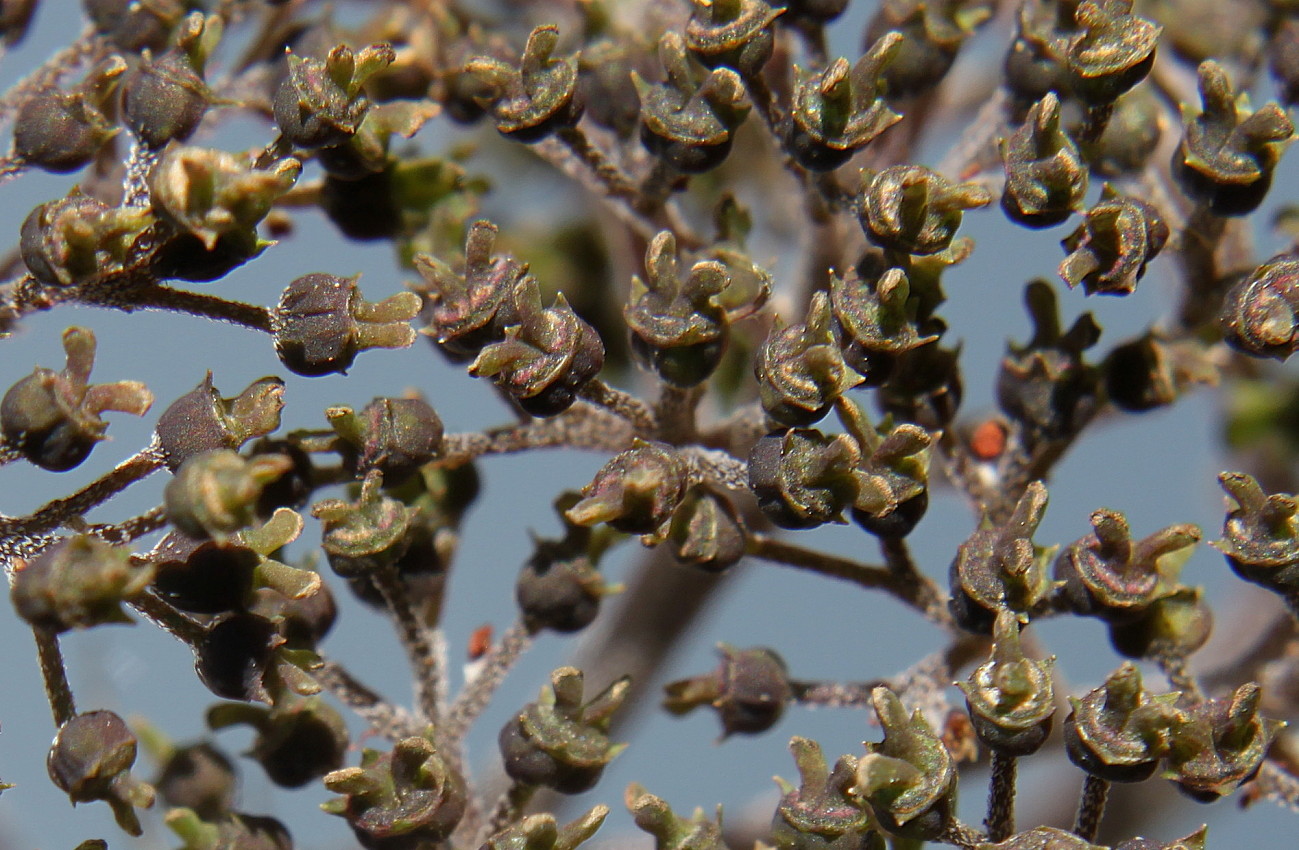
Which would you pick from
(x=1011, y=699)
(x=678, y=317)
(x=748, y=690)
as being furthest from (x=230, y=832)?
(x=1011, y=699)

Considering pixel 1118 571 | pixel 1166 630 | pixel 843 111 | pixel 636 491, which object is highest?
pixel 843 111

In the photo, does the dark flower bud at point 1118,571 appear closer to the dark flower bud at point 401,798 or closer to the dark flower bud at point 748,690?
the dark flower bud at point 748,690

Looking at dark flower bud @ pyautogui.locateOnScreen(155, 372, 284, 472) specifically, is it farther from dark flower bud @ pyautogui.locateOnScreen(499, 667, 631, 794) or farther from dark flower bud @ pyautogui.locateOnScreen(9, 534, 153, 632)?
dark flower bud @ pyautogui.locateOnScreen(499, 667, 631, 794)

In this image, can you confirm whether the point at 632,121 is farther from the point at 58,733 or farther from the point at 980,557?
the point at 58,733

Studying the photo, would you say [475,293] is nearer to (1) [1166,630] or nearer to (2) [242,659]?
(2) [242,659]

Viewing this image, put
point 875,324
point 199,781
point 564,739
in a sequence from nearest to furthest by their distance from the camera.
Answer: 1. point 875,324
2. point 564,739
3. point 199,781

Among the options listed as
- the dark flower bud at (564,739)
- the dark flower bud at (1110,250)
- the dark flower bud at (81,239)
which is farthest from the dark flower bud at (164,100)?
the dark flower bud at (1110,250)

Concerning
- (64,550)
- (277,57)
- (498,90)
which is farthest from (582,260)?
(64,550)
